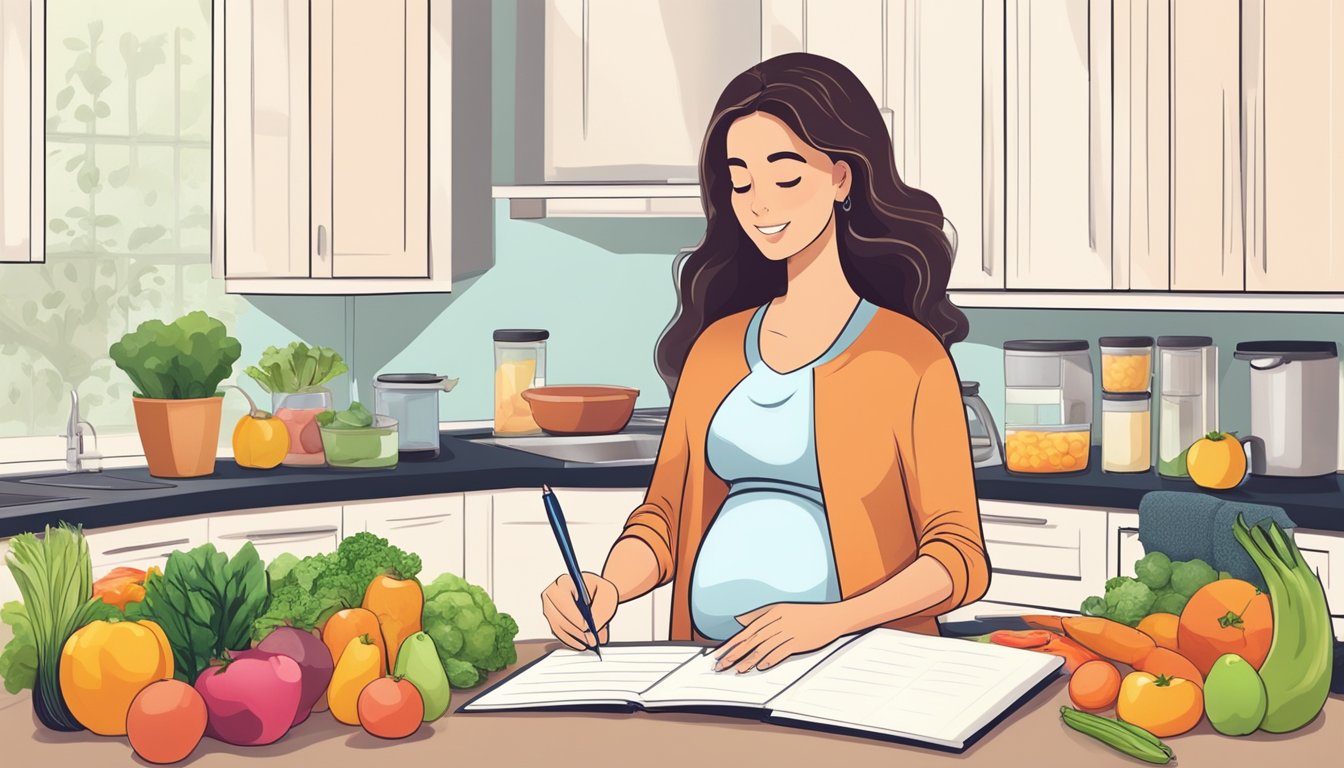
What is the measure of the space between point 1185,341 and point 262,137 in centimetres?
231

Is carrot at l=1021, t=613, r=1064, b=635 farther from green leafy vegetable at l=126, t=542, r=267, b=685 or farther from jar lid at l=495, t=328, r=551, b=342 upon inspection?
jar lid at l=495, t=328, r=551, b=342

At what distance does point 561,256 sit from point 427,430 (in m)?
0.88

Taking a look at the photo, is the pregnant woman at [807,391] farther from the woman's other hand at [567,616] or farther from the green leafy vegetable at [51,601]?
the green leafy vegetable at [51,601]

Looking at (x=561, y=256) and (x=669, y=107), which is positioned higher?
(x=669, y=107)

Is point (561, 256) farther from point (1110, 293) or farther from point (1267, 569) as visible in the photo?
point (1267, 569)

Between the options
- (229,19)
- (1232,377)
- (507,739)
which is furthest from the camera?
(1232,377)

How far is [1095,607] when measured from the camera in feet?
5.64

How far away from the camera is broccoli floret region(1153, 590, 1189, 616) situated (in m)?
1.68

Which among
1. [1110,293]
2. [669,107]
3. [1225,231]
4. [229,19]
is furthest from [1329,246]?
[229,19]

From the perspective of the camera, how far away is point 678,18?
380 cm

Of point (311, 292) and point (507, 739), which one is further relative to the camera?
point (311, 292)

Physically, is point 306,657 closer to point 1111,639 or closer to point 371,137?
point 1111,639

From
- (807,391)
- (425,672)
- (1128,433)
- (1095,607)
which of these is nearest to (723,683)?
(425,672)

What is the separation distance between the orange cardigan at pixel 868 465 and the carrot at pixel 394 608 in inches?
18.2
